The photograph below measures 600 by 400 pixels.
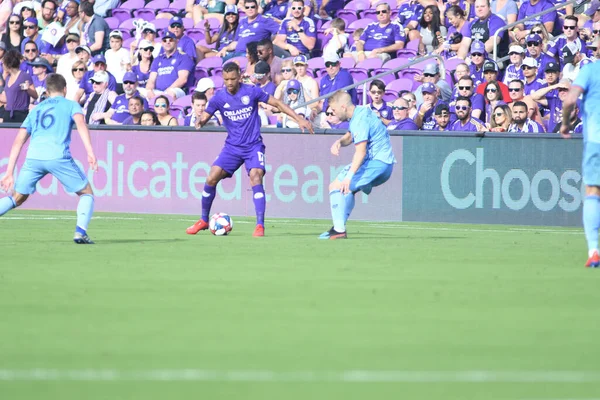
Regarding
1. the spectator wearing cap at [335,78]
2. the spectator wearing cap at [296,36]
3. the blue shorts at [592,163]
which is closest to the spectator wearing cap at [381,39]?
the spectator wearing cap at [296,36]

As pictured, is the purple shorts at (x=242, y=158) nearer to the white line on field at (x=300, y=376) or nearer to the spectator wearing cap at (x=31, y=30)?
the white line on field at (x=300, y=376)

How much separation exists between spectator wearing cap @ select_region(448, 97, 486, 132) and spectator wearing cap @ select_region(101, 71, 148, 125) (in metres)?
5.63

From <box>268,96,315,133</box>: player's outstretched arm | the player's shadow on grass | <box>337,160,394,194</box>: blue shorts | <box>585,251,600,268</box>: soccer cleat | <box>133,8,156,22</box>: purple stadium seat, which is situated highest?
<box>133,8,156,22</box>: purple stadium seat

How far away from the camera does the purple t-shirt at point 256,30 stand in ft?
74.8

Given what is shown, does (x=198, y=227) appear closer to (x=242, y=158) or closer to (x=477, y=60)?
(x=242, y=158)

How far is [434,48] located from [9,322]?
50.1 feet

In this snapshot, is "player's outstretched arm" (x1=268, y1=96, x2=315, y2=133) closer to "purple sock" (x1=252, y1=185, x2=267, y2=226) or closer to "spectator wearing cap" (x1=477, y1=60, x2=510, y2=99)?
"purple sock" (x1=252, y1=185, x2=267, y2=226)

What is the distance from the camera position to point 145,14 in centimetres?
2605

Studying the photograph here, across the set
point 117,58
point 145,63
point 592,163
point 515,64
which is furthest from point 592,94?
point 117,58

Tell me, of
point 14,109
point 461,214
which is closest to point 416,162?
point 461,214

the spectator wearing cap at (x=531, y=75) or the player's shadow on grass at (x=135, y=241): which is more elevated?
the spectator wearing cap at (x=531, y=75)

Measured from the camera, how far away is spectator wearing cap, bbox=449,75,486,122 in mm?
18266

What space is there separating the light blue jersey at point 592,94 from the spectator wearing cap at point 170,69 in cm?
1266

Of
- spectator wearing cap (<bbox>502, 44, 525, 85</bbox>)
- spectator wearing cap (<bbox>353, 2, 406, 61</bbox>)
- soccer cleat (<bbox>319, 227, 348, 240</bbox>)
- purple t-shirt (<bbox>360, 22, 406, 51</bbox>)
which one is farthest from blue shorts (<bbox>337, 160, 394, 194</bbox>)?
purple t-shirt (<bbox>360, 22, 406, 51</bbox>)
